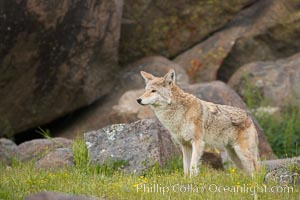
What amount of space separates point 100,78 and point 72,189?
7.06 metres

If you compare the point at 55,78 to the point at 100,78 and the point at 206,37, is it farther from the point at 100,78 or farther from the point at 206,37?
the point at 206,37

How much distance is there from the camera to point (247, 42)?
68.1 feet

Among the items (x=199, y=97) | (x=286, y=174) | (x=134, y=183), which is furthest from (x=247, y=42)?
Answer: (x=134, y=183)

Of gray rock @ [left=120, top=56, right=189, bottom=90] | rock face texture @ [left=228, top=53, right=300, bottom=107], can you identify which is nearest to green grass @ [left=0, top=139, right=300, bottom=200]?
gray rock @ [left=120, top=56, right=189, bottom=90]

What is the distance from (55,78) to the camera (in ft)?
56.0

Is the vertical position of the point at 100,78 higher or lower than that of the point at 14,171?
higher

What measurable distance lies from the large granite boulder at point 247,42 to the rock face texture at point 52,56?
9.20 ft

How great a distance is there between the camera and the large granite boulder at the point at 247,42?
2036cm

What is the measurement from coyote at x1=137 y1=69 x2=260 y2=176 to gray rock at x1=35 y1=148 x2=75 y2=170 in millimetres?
1733

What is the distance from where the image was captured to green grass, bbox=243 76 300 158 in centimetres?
1888

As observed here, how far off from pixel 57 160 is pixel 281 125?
6.81 meters

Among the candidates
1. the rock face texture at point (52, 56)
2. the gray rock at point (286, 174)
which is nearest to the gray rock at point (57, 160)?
the rock face texture at point (52, 56)

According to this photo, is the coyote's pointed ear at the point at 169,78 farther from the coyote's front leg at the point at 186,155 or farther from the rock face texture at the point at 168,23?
the rock face texture at the point at 168,23

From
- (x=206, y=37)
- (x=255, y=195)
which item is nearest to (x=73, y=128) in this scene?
(x=206, y=37)
